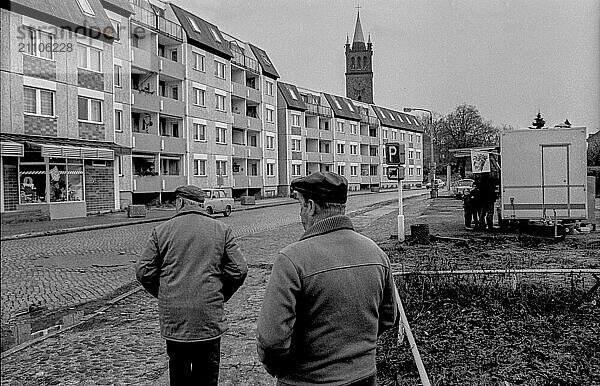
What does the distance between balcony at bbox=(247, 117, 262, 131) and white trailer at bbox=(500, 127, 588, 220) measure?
37888 millimetres

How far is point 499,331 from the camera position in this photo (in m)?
6.23

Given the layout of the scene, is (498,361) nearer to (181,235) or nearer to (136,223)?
(181,235)

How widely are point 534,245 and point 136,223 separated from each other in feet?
56.7

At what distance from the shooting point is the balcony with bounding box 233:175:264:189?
51000 millimetres

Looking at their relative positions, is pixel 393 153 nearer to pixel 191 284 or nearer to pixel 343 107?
pixel 191 284

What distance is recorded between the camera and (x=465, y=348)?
575 centimetres

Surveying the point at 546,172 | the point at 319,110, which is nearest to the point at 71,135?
the point at 546,172

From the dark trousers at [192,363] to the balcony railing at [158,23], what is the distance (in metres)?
34.4

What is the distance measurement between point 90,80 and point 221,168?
19.4m

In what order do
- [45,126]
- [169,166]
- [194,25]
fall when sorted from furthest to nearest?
[194,25]
[169,166]
[45,126]

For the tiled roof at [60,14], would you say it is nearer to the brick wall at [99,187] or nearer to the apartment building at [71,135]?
the apartment building at [71,135]

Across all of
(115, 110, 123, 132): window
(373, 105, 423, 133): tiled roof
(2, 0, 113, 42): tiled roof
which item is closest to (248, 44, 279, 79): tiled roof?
(115, 110, 123, 132): window

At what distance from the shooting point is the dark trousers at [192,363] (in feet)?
13.2

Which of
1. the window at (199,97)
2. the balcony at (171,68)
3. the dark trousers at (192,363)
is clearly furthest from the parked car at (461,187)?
the dark trousers at (192,363)
